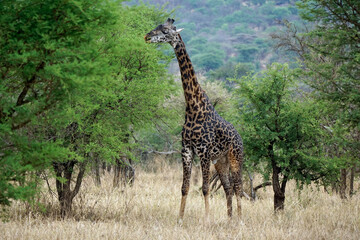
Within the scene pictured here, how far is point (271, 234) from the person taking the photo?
6879 mm

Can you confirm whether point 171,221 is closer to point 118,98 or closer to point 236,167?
point 236,167

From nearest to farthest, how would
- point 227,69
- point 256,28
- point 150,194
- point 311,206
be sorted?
point 311,206
point 150,194
point 227,69
point 256,28

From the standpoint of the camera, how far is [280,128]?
30.8ft

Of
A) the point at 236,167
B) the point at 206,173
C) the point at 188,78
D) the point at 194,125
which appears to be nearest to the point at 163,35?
the point at 188,78

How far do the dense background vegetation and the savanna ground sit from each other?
518mm

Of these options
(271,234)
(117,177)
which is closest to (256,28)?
(117,177)

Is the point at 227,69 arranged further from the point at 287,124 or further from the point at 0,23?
the point at 0,23

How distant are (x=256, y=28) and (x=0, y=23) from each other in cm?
9016

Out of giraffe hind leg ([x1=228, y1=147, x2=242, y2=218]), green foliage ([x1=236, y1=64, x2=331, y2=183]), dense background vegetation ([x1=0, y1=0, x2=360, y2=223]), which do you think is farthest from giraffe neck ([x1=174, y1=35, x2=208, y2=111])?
green foliage ([x1=236, y1=64, x2=331, y2=183])

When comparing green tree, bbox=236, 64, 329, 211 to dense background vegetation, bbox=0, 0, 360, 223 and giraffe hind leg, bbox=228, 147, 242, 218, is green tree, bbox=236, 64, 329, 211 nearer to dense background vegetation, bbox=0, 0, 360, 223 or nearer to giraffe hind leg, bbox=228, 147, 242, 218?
dense background vegetation, bbox=0, 0, 360, 223

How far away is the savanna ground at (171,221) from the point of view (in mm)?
6820

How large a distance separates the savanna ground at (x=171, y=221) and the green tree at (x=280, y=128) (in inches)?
36.5

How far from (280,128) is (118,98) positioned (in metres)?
3.85

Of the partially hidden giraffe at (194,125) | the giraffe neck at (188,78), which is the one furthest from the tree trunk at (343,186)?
the giraffe neck at (188,78)
